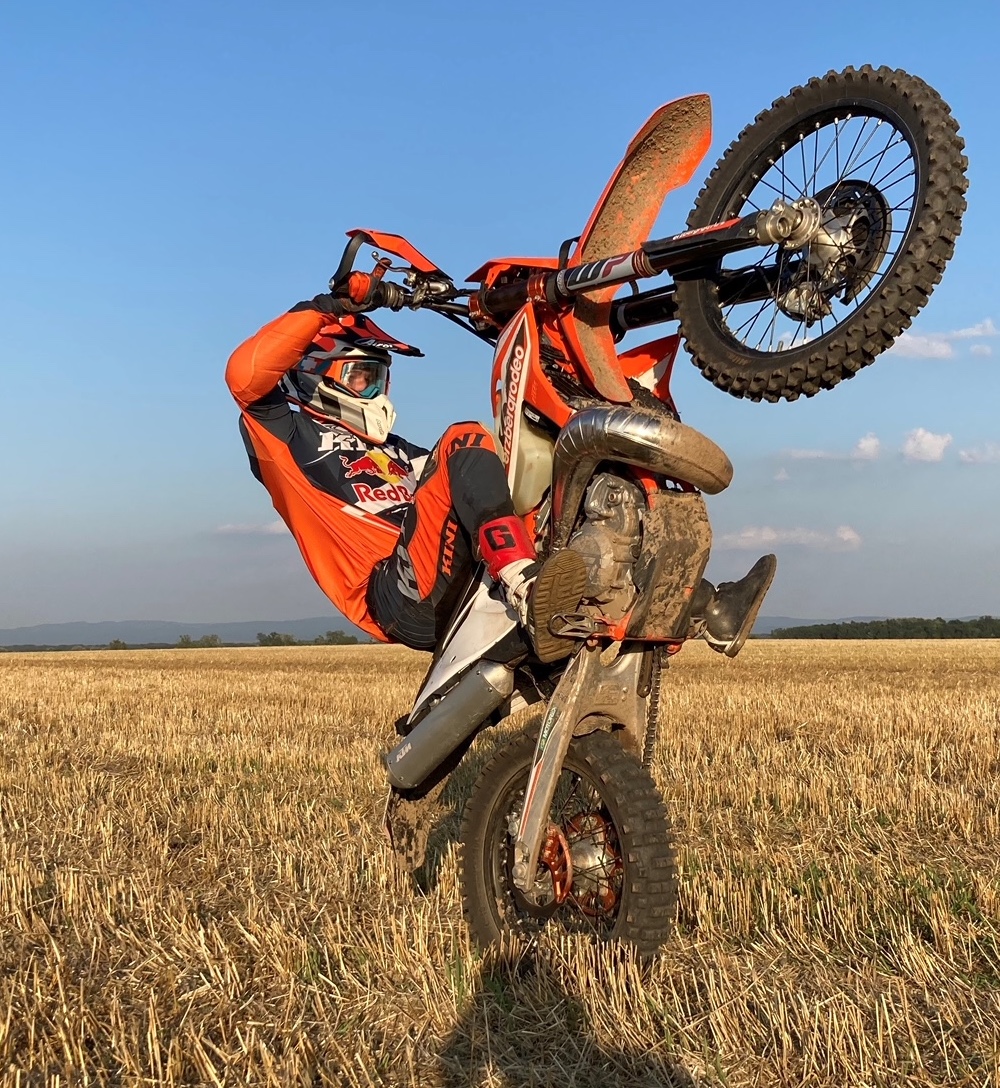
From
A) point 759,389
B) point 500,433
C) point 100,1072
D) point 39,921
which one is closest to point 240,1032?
point 100,1072

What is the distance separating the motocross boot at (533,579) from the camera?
125 inches

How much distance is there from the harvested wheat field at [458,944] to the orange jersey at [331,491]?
4.51ft

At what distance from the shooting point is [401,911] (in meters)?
4.02

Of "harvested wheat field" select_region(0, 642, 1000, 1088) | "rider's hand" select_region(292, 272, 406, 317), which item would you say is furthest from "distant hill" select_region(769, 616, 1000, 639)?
"rider's hand" select_region(292, 272, 406, 317)

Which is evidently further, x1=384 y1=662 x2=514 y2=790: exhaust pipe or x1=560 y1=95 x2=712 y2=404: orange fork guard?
x1=384 y1=662 x2=514 y2=790: exhaust pipe

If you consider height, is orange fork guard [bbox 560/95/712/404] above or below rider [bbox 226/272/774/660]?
above

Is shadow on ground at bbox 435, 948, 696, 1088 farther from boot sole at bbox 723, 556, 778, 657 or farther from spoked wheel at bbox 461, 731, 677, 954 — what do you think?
boot sole at bbox 723, 556, 778, 657

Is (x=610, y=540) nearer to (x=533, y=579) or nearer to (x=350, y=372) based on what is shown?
(x=533, y=579)

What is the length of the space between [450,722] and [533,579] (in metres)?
0.81

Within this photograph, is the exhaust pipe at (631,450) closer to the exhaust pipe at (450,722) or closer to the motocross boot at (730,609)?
the motocross boot at (730,609)

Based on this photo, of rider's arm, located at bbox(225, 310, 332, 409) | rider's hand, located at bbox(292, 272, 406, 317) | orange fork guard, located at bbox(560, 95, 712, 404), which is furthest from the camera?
rider's arm, located at bbox(225, 310, 332, 409)

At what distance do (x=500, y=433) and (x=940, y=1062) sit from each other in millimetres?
2422

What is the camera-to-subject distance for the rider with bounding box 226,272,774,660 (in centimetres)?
372

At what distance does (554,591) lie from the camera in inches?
126
